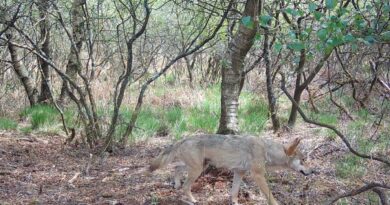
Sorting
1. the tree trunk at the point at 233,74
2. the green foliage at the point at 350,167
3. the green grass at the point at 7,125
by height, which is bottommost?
the green foliage at the point at 350,167

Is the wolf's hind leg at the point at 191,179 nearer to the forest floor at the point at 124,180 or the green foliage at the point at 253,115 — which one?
the forest floor at the point at 124,180

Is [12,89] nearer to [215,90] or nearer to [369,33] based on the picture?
[215,90]

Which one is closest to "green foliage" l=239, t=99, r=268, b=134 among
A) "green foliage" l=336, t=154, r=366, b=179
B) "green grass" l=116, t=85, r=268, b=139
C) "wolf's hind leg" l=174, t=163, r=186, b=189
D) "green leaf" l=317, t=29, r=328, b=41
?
"green grass" l=116, t=85, r=268, b=139

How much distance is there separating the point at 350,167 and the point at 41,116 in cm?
551

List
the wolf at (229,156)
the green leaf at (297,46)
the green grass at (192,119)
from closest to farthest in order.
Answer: the green leaf at (297,46) < the wolf at (229,156) < the green grass at (192,119)

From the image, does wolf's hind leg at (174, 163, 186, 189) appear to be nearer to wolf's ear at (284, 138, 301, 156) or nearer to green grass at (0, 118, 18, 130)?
wolf's ear at (284, 138, 301, 156)

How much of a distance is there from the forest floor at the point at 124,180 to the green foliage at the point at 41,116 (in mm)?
1175

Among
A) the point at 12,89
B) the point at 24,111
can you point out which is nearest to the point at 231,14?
the point at 24,111

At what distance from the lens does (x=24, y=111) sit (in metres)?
10.8

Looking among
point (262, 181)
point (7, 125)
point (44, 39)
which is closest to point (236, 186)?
point (262, 181)

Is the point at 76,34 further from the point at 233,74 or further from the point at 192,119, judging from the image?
the point at 233,74

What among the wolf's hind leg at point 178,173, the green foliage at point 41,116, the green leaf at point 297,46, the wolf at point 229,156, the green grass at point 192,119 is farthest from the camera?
the green foliage at point 41,116

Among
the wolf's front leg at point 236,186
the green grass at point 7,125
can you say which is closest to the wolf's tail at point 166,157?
the wolf's front leg at point 236,186

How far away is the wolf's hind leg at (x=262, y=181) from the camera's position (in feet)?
17.8
